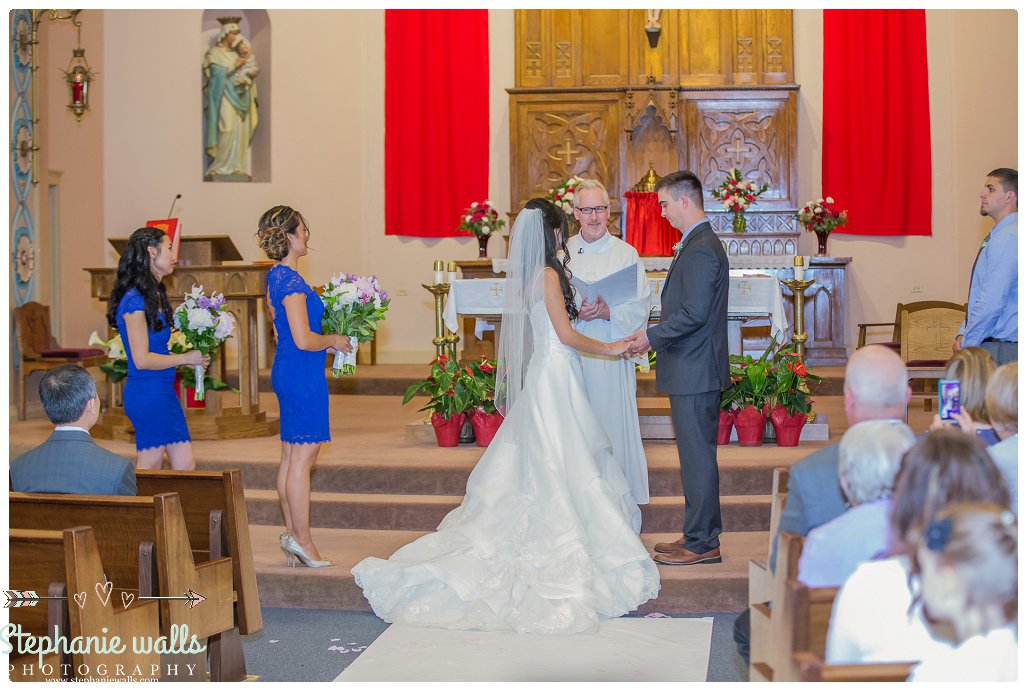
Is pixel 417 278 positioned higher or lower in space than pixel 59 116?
lower

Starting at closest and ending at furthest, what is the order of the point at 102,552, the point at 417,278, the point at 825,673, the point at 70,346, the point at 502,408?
the point at 825,673 → the point at 102,552 → the point at 502,408 → the point at 70,346 → the point at 417,278

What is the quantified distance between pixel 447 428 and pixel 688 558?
2085 millimetres

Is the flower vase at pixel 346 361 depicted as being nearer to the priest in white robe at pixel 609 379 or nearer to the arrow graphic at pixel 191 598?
the priest in white robe at pixel 609 379

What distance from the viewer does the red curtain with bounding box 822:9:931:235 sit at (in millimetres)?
10586

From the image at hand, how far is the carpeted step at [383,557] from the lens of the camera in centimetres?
458

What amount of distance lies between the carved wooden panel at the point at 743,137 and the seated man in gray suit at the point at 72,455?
320 inches

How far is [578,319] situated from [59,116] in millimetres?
7239

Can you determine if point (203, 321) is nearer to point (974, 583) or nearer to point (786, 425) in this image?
point (786, 425)

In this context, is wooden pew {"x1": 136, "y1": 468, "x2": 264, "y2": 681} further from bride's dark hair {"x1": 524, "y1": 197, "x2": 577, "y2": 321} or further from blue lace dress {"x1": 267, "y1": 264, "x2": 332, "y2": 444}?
bride's dark hair {"x1": 524, "y1": 197, "x2": 577, "y2": 321}

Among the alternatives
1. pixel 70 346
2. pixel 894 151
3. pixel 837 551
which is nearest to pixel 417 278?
pixel 70 346

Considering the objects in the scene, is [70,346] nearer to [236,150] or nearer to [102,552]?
[236,150]

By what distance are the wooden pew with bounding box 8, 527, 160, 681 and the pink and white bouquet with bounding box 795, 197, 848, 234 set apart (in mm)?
7969

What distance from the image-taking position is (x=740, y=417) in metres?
6.41

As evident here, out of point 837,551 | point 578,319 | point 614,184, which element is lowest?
point 837,551
